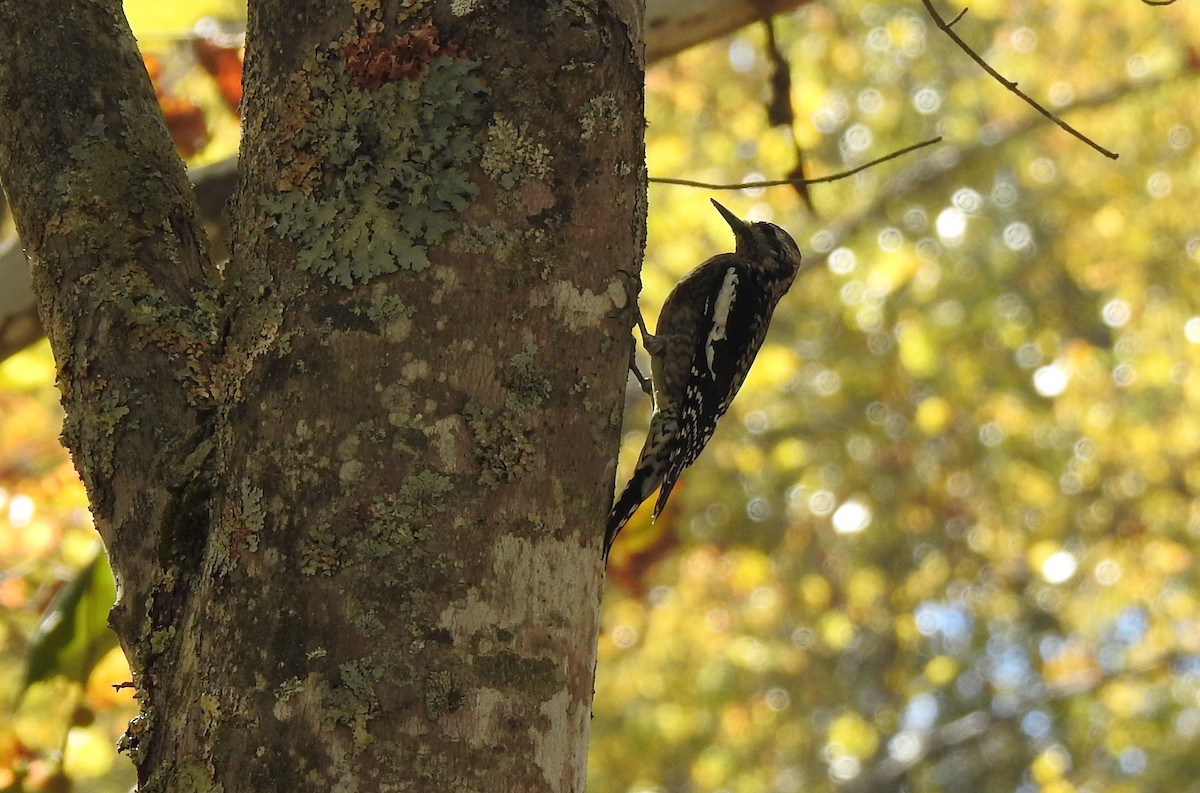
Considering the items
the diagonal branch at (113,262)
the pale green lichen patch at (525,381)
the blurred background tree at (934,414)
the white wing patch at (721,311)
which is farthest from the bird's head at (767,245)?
the blurred background tree at (934,414)

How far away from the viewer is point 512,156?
6.15ft

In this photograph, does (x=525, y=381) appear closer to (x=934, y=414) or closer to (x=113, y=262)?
(x=113, y=262)

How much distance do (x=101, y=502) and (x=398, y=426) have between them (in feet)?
1.65

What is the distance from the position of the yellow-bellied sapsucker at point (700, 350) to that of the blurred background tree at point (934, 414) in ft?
13.4

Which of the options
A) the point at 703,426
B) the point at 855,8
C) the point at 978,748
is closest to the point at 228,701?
the point at 703,426

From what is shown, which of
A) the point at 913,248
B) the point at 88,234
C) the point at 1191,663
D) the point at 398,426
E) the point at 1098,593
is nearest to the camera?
the point at 398,426

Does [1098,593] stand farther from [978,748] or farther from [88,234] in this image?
[88,234]

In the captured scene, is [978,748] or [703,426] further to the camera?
[978,748]

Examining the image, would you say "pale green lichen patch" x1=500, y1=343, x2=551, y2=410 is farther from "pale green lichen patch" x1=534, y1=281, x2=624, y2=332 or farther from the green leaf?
the green leaf

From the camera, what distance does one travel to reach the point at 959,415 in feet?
37.0

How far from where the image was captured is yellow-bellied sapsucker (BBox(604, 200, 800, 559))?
414cm

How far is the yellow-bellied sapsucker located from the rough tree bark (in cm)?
211

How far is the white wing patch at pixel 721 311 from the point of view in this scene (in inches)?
172

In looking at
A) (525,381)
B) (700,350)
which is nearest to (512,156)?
(525,381)
